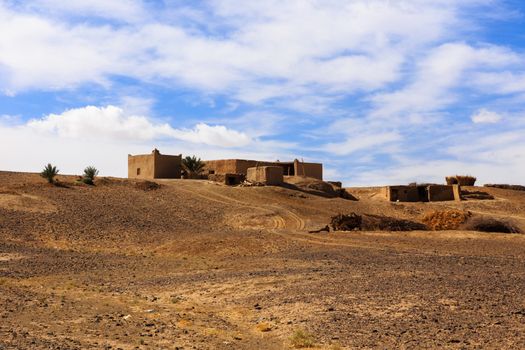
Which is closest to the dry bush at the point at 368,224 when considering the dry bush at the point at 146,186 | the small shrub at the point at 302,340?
the dry bush at the point at 146,186

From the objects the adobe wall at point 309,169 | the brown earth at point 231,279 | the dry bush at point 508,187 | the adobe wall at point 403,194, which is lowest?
the brown earth at point 231,279

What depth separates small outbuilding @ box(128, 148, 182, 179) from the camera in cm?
4909

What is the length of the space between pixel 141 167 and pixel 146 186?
925 cm

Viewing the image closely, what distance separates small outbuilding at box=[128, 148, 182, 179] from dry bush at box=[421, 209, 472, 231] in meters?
23.1

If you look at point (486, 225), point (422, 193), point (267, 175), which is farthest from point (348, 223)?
point (422, 193)

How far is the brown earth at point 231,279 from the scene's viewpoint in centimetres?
1052

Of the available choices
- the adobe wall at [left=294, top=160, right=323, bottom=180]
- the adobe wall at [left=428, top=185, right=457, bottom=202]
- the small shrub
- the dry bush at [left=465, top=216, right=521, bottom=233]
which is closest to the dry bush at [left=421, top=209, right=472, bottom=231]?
the dry bush at [left=465, top=216, right=521, bottom=233]

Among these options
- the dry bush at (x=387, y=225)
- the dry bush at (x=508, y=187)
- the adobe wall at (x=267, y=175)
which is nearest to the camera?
the dry bush at (x=387, y=225)

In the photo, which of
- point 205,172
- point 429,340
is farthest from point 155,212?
point 429,340

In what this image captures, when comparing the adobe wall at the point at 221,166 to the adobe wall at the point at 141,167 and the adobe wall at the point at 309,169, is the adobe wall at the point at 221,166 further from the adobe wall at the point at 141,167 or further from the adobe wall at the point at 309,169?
the adobe wall at the point at 309,169

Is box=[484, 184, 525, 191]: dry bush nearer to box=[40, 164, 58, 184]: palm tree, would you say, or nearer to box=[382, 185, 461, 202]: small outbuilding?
box=[382, 185, 461, 202]: small outbuilding

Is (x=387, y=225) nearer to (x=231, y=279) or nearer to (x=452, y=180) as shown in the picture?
(x=231, y=279)

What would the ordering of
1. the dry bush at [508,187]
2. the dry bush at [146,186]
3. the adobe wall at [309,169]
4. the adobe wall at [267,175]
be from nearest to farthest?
1. the dry bush at [146,186]
2. the adobe wall at [267,175]
3. the adobe wall at [309,169]
4. the dry bush at [508,187]

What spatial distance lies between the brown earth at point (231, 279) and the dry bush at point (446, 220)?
8.06ft
